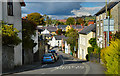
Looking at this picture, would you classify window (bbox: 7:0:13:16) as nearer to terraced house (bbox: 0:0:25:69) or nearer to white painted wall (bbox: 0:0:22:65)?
terraced house (bbox: 0:0:25:69)

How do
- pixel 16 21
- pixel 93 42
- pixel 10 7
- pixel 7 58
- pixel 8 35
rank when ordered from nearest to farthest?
pixel 8 35 < pixel 7 58 < pixel 10 7 < pixel 16 21 < pixel 93 42

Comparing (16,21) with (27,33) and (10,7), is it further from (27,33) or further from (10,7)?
(27,33)

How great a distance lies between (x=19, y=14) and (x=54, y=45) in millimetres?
97498

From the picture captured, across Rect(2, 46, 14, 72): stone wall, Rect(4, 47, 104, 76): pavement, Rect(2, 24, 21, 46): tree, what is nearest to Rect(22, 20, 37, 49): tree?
Rect(4, 47, 104, 76): pavement

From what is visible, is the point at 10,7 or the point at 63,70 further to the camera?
the point at 10,7

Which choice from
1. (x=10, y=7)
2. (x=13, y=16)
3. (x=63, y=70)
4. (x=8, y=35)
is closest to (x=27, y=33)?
(x=13, y=16)

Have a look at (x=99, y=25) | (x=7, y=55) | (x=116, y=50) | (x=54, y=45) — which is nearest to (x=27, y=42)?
(x=7, y=55)

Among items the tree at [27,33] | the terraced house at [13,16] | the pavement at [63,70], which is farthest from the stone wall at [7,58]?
the tree at [27,33]

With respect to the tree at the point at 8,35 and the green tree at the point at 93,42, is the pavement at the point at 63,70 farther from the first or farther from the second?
the green tree at the point at 93,42

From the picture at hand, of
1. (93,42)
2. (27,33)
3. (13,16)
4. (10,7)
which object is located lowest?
(93,42)

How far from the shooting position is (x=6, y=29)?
57.2 ft

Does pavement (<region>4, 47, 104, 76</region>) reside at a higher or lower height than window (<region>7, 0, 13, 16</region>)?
lower

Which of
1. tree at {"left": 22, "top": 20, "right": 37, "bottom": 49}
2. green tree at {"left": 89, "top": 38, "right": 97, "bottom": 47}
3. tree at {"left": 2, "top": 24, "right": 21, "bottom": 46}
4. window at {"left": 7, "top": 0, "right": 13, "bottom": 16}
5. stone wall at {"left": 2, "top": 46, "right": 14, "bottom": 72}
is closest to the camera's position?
tree at {"left": 2, "top": 24, "right": 21, "bottom": 46}

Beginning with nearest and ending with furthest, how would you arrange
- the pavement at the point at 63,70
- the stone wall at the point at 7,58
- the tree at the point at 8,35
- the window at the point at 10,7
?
1. the pavement at the point at 63,70
2. the tree at the point at 8,35
3. the stone wall at the point at 7,58
4. the window at the point at 10,7
